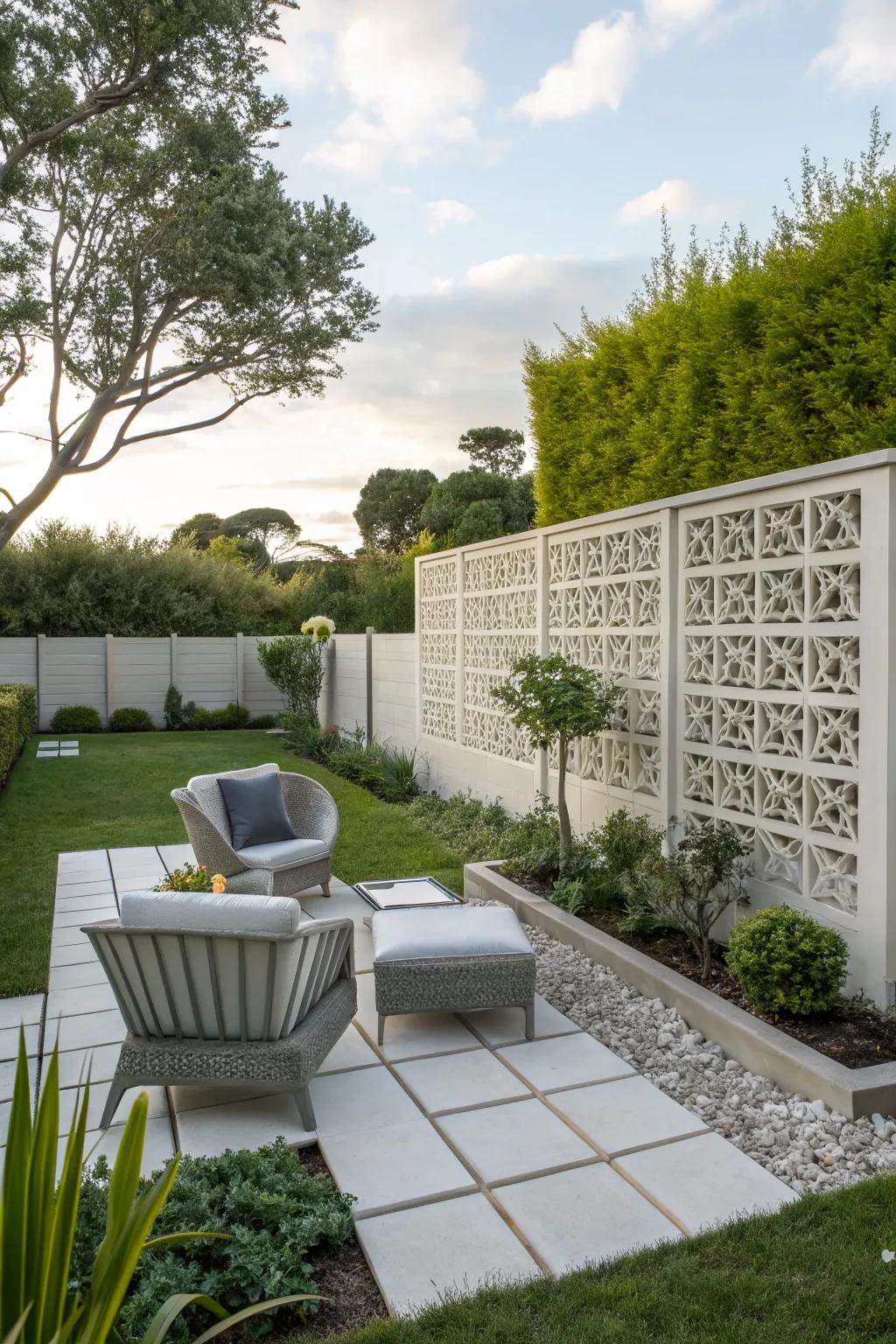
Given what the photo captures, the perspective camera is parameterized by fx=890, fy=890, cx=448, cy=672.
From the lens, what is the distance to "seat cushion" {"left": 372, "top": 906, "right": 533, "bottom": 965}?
379 cm

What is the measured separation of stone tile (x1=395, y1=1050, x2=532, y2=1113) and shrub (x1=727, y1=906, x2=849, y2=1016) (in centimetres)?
102

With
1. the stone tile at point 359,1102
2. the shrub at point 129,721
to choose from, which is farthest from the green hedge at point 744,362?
the shrub at point 129,721

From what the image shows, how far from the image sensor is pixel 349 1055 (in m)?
3.63

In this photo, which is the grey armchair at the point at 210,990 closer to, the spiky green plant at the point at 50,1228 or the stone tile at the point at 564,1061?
the stone tile at the point at 564,1061

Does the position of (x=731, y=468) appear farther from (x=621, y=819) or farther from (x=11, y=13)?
(x=11, y=13)

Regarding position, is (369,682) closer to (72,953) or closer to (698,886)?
(72,953)

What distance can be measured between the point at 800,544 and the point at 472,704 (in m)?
4.40

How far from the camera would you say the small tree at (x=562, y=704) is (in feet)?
17.0

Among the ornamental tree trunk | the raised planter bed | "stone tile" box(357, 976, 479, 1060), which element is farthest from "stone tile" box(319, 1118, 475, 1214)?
the ornamental tree trunk

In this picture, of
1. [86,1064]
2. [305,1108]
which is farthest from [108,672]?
[305,1108]

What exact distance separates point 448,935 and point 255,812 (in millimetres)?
2259

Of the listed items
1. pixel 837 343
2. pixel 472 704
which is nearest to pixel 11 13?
pixel 472 704

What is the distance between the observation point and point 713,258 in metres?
6.36

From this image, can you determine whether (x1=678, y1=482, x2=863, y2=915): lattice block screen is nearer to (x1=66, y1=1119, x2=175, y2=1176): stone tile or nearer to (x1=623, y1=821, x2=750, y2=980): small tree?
(x1=623, y1=821, x2=750, y2=980): small tree
